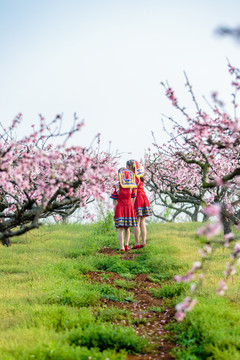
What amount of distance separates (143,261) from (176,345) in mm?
5260

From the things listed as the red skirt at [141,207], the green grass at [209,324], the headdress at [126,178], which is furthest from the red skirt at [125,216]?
the green grass at [209,324]

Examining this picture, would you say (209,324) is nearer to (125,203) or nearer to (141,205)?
(125,203)

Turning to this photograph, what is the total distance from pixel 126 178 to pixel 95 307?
5.25 metres

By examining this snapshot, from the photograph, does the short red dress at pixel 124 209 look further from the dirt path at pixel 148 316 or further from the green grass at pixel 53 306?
the dirt path at pixel 148 316

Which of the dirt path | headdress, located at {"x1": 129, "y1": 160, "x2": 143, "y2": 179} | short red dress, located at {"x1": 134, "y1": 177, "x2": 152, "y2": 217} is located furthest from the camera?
short red dress, located at {"x1": 134, "y1": 177, "x2": 152, "y2": 217}

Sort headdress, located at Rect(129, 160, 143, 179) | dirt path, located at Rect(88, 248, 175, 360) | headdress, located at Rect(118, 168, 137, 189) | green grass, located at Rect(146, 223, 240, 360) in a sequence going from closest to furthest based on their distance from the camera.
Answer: green grass, located at Rect(146, 223, 240, 360) → dirt path, located at Rect(88, 248, 175, 360) → headdress, located at Rect(118, 168, 137, 189) → headdress, located at Rect(129, 160, 143, 179)

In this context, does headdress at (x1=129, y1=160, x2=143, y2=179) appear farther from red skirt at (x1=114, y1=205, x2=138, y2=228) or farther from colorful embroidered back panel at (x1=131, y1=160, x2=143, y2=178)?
red skirt at (x1=114, y1=205, x2=138, y2=228)

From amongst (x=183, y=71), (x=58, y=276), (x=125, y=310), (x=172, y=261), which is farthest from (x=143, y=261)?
(x=183, y=71)

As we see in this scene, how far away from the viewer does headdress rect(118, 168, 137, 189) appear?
11.2m

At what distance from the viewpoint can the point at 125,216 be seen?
11438 mm

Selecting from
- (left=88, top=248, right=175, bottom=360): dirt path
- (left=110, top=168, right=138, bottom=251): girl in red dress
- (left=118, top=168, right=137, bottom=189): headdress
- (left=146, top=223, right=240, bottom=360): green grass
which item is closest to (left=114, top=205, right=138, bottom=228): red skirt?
(left=110, top=168, right=138, bottom=251): girl in red dress

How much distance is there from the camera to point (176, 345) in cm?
523

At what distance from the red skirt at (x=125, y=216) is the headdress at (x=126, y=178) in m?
0.73

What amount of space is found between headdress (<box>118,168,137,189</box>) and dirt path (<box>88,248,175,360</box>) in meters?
2.98
